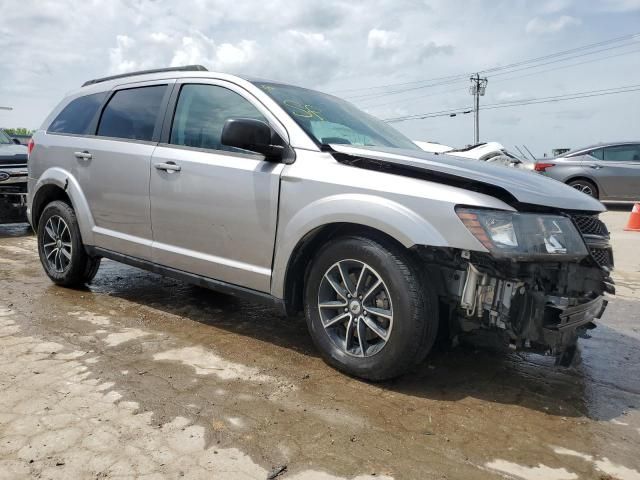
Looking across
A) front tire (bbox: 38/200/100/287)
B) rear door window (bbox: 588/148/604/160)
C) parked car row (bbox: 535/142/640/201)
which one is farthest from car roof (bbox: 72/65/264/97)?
rear door window (bbox: 588/148/604/160)

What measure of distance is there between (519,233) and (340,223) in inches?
39.4

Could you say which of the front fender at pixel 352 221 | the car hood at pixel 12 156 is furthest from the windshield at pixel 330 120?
the car hood at pixel 12 156

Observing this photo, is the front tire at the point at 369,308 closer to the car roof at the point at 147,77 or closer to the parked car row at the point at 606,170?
the car roof at the point at 147,77

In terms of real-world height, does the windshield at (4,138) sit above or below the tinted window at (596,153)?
below

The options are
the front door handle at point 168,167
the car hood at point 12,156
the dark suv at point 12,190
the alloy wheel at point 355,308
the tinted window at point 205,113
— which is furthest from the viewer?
the car hood at point 12,156

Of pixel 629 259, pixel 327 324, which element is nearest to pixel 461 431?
pixel 327 324

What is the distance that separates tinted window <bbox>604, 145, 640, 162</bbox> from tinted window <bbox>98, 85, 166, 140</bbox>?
11913mm

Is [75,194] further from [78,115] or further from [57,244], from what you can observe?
[78,115]

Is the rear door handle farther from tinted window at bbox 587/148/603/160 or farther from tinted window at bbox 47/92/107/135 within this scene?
tinted window at bbox 587/148/603/160

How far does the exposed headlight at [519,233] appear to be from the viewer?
2.74 m

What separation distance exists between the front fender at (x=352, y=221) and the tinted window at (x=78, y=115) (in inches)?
101

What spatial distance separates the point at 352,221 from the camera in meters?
3.11

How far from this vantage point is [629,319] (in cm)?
477

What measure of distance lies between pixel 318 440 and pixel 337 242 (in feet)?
3.74
